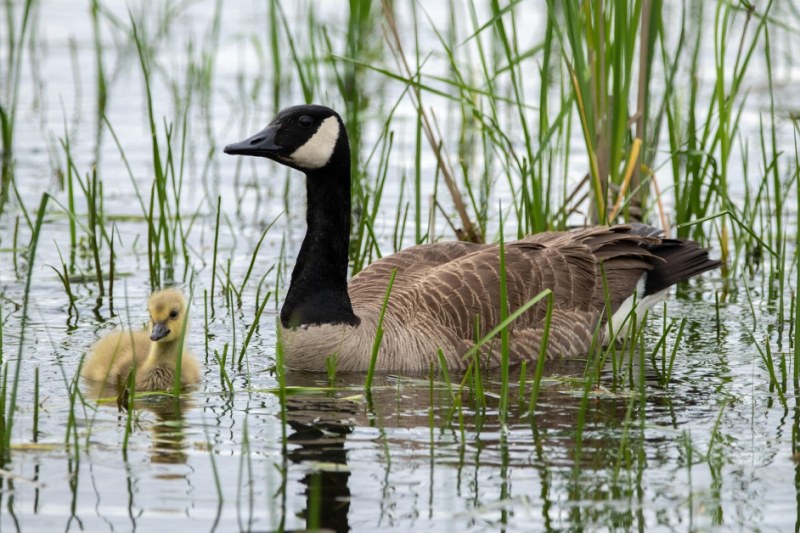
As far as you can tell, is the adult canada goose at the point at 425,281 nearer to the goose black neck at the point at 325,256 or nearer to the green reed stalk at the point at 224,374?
the goose black neck at the point at 325,256

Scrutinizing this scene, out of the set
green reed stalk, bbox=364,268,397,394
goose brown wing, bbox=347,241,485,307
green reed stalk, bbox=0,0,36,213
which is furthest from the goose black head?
green reed stalk, bbox=0,0,36,213

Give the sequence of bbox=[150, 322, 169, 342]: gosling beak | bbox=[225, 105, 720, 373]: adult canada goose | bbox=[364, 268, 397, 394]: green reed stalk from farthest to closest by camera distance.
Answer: bbox=[225, 105, 720, 373]: adult canada goose
bbox=[150, 322, 169, 342]: gosling beak
bbox=[364, 268, 397, 394]: green reed stalk

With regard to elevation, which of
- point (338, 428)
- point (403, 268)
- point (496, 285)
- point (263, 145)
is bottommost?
point (338, 428)

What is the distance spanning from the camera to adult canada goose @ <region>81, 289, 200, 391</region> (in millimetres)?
7676

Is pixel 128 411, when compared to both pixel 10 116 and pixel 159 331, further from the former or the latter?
pixel 10 116

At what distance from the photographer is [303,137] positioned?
27.3 feet

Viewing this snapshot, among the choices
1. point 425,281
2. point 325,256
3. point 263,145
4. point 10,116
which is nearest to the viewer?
point 263,145

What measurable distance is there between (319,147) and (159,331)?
5.20 feet

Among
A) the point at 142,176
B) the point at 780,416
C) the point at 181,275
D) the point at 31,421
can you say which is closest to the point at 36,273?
the point at 181,275

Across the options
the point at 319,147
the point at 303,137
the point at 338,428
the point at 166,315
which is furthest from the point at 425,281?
the point at 338,428

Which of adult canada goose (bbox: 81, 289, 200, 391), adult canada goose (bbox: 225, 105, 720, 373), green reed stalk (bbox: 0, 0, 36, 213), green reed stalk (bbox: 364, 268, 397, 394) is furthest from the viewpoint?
green reed stalk (bbox: 0, 0, 36, 213)

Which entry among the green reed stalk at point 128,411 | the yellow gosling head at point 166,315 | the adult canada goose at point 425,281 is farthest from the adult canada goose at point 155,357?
the adult canada goose at point 425,281

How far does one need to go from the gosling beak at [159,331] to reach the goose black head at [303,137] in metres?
1.23

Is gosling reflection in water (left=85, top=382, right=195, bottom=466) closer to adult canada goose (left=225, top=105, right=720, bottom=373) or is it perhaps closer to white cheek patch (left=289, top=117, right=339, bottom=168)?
adult canada goose (left=225, top=105, right=720, bottom=373)
